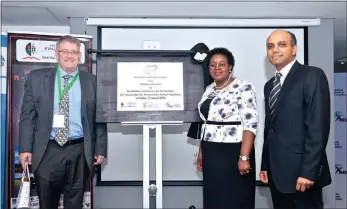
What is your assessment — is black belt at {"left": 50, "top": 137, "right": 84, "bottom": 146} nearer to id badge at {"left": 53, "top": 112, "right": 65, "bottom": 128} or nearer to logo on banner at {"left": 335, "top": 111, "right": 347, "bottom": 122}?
id badge at {"left": 53, "top": 112, "right": 65, "bottom": 128}

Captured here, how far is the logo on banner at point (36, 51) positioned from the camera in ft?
11.2

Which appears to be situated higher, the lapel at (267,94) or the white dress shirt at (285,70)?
the white dress shirt at (285,70)

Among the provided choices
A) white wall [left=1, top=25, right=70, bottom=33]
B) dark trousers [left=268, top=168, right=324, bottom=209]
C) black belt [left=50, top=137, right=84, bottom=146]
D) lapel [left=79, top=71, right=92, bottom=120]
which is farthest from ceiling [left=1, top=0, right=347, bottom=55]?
dark trousers [left=268, top=168, right=324, bottom=209]

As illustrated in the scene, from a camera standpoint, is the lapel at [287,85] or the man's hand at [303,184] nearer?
the man's hand at [303,184]

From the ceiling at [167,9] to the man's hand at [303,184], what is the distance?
188 cm

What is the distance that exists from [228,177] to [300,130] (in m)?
0.70

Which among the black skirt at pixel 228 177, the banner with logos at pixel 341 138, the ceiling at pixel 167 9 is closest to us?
Answer: the black skirt at pixel 228 177

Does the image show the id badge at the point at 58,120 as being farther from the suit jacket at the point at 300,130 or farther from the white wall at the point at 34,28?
the white wall at the point at 34,28

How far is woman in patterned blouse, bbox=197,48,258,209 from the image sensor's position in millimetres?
2465

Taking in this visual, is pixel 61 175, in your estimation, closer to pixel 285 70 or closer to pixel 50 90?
pixel 50 90

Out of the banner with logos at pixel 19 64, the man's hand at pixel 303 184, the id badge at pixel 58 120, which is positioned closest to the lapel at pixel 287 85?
the man's hand at pixel 303 184

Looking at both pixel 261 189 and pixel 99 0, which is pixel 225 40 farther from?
pixel 261 189

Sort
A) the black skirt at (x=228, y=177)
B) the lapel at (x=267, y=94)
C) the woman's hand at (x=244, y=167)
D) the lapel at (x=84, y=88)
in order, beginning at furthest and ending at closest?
the lapel at (x=84, y=88), the black skirt at (x=228, y=177), the woman's hand at (x=244, y=167), the lapel at (x=267, y=94)

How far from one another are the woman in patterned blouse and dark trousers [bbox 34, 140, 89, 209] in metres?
0.93
